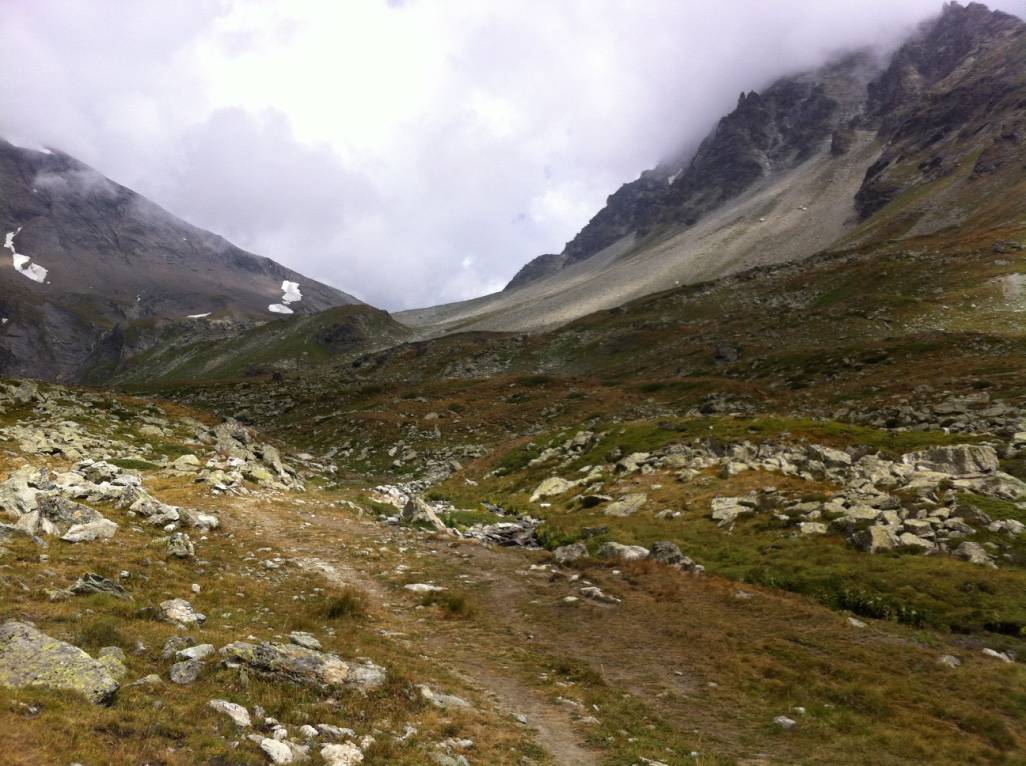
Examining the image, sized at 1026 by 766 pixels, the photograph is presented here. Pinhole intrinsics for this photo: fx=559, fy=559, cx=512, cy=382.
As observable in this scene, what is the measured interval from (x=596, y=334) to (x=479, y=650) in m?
99.9

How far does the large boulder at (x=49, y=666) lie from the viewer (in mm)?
8094

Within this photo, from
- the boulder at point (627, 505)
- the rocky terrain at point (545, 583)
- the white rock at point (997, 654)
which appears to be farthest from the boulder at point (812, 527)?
the boulder at point (627, 505)

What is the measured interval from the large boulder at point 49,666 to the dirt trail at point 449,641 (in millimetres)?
7231

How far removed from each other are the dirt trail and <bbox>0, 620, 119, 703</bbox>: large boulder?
7231 millimetres

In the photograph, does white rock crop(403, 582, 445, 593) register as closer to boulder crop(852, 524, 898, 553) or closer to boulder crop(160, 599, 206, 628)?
boulder crop(160, 599, 206, 628)

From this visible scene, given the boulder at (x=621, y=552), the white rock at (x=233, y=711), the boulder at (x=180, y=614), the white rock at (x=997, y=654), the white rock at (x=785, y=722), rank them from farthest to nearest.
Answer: the boulder at (x=621, y=552) → the white rock at (x=997, y=654) → the white rock at (x=785, y=722) → the boulder at (x=180, y=614) → the white rock at (x=233, y=711)

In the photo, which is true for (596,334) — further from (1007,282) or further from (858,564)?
(858,564)

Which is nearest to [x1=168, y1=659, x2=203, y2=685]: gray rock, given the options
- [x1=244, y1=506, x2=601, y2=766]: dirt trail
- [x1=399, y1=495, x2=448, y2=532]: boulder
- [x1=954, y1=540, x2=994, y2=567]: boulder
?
[x1=244, y1=506, x2=601, y2=766]: dirt trail

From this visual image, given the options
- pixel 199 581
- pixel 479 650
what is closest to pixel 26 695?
pixel 199 581

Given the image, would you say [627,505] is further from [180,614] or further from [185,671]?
[185,671]

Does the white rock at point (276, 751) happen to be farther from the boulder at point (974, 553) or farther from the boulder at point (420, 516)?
the boulder at point (974, 553)

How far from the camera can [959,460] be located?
26.1 meters

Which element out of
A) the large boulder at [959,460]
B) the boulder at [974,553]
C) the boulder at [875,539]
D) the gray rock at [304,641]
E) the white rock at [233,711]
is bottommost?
the boulder at [974,553]

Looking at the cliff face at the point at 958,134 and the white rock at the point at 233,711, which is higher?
the cliff face at the point at 958,134
